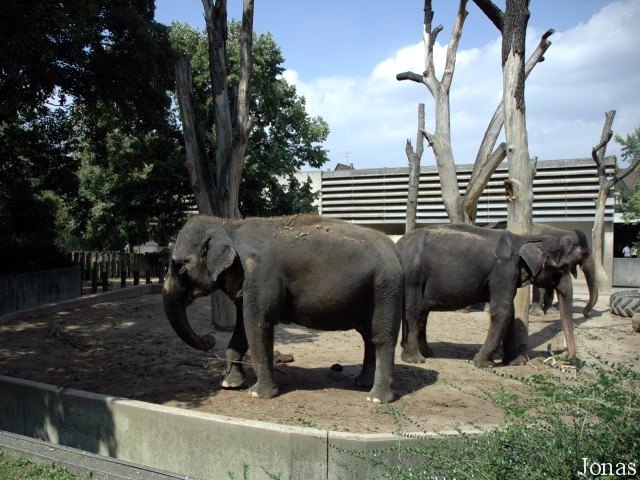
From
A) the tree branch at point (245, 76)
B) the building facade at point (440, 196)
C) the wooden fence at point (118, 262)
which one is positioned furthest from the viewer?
the building facade at point (440, 196)

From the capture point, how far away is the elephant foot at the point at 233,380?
26.1 feet

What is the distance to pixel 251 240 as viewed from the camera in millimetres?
7574

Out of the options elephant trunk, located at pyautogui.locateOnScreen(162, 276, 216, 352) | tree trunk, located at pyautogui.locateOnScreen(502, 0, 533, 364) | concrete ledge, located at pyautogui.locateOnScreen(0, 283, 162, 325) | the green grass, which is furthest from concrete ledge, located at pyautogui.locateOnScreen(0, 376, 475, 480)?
tree trunk, located at pyautogui.locateOnScreen(502, 0, 533, 364)

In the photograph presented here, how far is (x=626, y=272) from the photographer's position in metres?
26.9

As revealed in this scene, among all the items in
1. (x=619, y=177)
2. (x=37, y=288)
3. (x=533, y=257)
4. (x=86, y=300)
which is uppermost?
(x=619, y=177)

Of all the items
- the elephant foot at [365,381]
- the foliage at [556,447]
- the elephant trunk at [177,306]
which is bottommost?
→ the elephant foot at [365,381]

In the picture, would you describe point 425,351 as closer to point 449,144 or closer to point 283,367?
point 283,367

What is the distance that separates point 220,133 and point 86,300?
5.57m

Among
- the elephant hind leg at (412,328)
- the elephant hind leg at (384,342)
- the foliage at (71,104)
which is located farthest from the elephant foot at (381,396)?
the foliage at (71,104)

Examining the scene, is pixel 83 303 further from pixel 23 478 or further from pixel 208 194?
pixel 23 478

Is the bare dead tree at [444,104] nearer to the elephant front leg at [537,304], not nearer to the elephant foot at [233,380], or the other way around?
the elephant front leg at [537,304]

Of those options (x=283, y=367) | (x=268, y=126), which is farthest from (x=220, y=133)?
(x=268, y=126)

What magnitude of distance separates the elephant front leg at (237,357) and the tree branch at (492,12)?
24.4ft

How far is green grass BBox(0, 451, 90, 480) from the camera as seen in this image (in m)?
5.52
